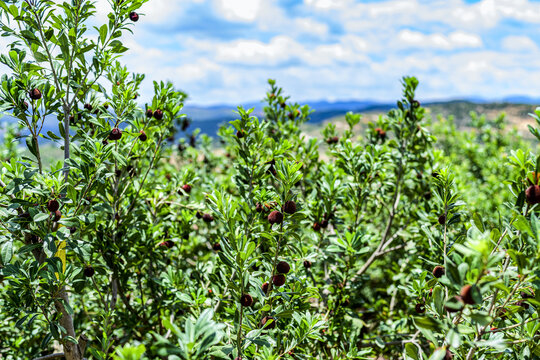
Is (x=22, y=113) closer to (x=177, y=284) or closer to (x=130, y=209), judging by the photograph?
(x=130, y=209)

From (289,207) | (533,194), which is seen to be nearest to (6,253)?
(289,207)

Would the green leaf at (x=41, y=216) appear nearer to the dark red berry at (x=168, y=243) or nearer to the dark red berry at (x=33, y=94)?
the dark red berry at (x=33, y=94)

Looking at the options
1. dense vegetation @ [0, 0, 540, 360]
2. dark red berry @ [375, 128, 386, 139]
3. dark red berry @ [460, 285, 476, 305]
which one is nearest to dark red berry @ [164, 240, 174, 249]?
dense vegetation @ [0, 0, 540, 360]

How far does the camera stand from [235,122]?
292cm

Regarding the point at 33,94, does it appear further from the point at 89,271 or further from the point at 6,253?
the point at 89,271

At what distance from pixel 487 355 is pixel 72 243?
2818 millimetres

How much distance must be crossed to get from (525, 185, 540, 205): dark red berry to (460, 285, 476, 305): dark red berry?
78cm

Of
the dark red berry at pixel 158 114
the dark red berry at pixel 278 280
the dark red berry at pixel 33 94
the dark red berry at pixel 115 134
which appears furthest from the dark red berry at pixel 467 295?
the dark red berry at pixel 33 94

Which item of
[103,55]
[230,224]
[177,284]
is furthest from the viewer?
[177,284]

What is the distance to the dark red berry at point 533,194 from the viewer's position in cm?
174

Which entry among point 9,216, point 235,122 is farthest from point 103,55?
point 9,216

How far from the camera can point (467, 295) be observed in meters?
1.32

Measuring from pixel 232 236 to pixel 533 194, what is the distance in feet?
4.99

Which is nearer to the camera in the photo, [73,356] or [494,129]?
[73,356]
